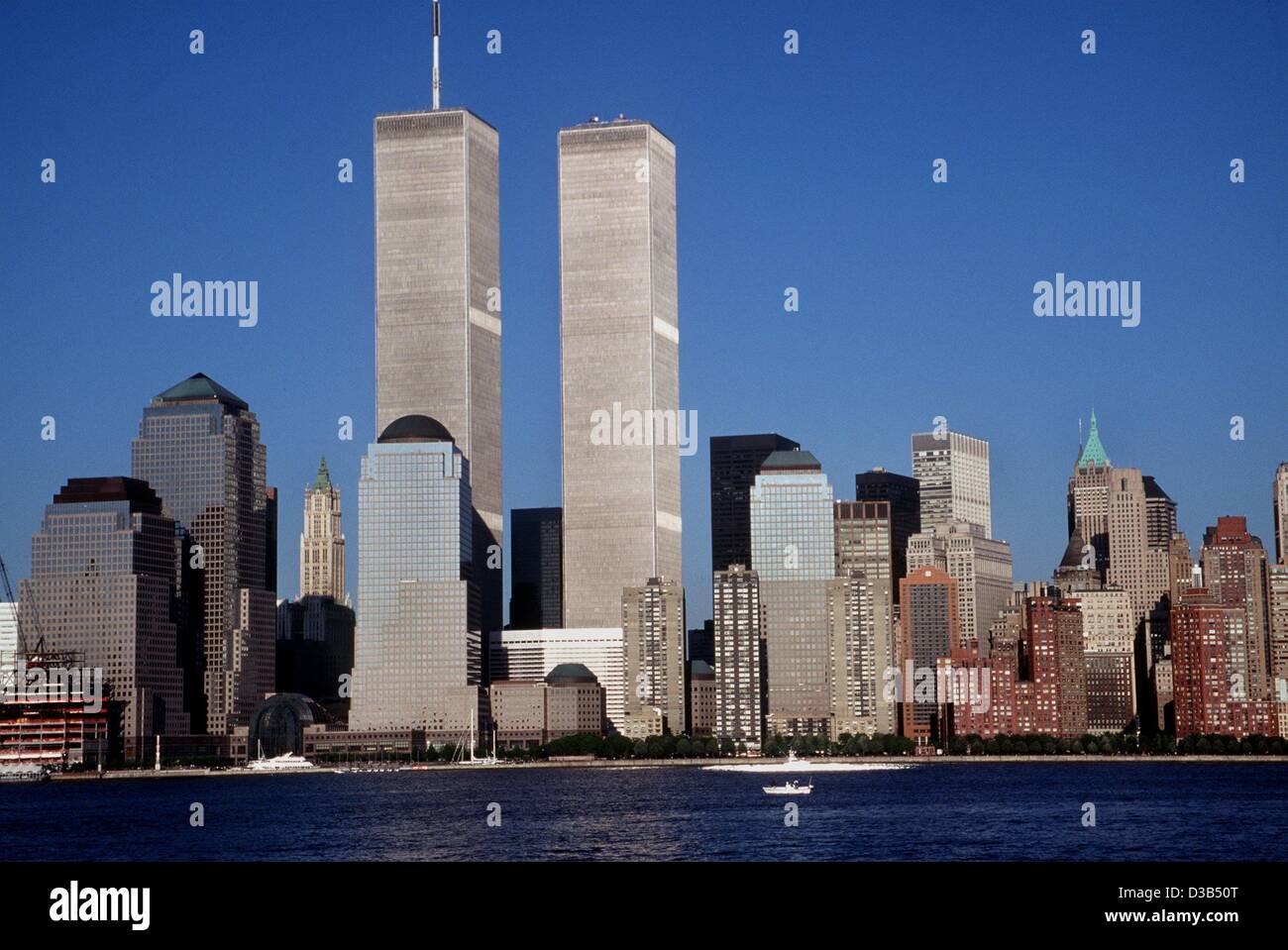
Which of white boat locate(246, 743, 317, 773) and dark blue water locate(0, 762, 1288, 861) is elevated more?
dark blue water locate(0, 762, 1288, 861)

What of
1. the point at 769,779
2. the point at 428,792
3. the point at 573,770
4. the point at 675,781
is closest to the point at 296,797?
the point at 428,792

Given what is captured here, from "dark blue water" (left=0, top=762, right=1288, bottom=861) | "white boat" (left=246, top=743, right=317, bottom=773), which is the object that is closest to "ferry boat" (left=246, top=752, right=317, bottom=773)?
"white boat" (left=246, top=743, right=317, bottom=773)

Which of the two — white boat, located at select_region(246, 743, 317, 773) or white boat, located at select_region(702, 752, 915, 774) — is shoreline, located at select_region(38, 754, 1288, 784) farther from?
white boat, located at select_region(702, 752, 915, 774)

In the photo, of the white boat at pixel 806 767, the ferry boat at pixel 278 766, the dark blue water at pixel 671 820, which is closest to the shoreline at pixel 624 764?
the ferry boat at pixel 278 766

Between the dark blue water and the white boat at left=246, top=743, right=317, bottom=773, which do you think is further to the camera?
the white boat at left=246, top=743, right=317, bottom=773

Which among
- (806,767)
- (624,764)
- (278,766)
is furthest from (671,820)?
(278,766)

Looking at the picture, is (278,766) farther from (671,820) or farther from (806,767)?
(671,820)

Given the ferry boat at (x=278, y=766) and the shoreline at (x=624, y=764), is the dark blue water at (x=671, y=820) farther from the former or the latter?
the ferry boat at (x=278, y=766)
